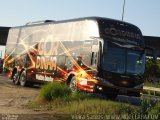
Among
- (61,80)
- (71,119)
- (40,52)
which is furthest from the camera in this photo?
(40,52)

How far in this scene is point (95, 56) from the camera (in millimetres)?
20031

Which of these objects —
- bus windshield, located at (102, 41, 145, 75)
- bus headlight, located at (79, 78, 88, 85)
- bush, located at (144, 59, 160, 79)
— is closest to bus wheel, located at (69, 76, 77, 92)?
bus headlight, located at (79, 78, 88, 85)

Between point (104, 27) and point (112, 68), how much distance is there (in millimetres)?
1843

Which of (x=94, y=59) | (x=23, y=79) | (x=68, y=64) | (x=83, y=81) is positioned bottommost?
(x=23, y=79)

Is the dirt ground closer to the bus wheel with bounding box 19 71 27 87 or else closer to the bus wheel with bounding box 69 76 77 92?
the bus wheel with bounding box 69 76 77 92

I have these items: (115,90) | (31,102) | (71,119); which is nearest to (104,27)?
(115,90)

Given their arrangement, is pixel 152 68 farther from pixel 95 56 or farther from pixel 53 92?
pixel 53 92

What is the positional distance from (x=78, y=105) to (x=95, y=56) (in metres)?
5.31

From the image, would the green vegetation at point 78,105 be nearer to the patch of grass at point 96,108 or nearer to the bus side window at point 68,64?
the patch of grass at point 96,108

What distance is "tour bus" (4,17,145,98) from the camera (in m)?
19.9

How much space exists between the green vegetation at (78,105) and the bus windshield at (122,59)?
283 centimetres

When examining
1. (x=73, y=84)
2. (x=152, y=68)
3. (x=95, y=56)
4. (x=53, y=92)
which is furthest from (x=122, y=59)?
(x=152, y=68)

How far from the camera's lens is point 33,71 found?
2714cm

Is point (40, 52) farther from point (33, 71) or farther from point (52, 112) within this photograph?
point (52, 112)
